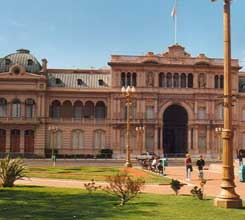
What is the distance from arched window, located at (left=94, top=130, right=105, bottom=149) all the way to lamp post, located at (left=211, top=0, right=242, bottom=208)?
210 feet

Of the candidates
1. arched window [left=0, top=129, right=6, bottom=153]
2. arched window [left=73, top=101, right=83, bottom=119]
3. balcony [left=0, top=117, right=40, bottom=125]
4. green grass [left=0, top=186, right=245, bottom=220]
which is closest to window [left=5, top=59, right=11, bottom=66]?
balcony [left=0, top=117, right=40, bottom=125]

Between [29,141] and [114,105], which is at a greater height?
[114,105]

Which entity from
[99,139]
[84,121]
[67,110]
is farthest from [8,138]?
[99,139]

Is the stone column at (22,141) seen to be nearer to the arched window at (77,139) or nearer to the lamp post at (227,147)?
the arched window at (77,139)

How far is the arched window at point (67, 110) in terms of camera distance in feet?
274

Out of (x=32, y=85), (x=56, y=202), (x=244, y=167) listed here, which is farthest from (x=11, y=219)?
(x=32, y=85)

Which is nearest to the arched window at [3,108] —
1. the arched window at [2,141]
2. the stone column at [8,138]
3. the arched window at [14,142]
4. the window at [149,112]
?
the arched window at [2,141]

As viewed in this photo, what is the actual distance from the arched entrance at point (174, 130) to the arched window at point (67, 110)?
1624cm

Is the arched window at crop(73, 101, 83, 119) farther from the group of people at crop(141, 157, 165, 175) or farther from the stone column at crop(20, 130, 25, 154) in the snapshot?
the group of people at crop(141, 157, 165, 175)

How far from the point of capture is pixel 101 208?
17172 mm

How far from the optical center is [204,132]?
82.4 m

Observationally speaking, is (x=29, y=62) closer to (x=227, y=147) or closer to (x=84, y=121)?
(x=84, y=121)

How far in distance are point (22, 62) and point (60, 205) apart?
6711 centimetres

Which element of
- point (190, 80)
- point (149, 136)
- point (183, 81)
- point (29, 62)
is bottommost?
point (149, 136)
